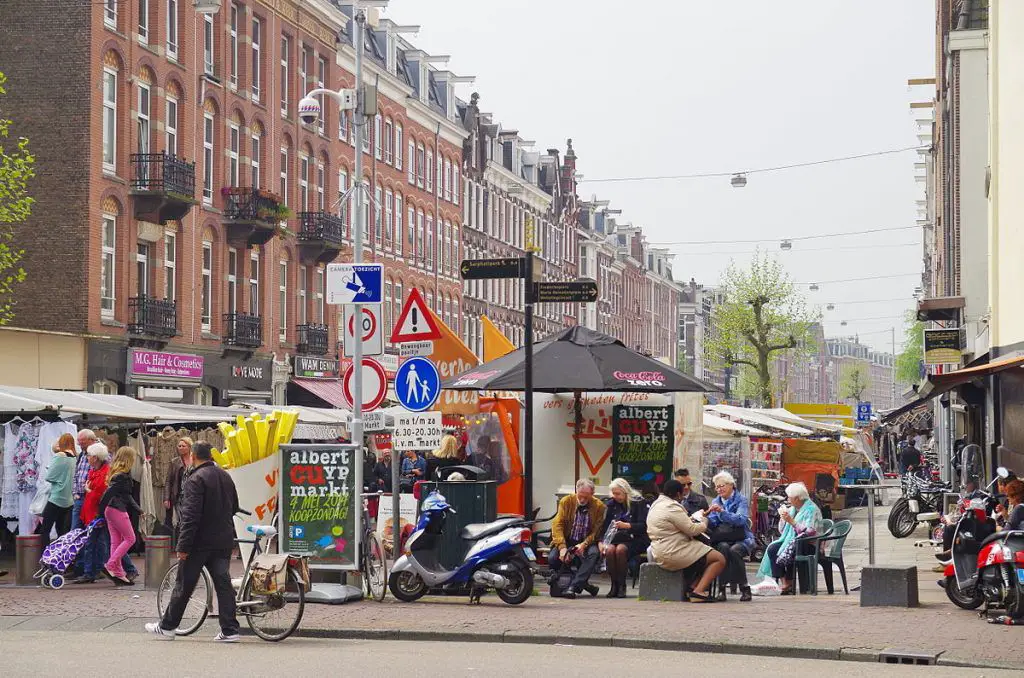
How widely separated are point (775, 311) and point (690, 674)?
64.4 m

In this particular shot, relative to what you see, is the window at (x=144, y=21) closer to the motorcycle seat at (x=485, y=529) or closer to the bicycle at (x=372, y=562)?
the bicycle at (x=372, y=562)

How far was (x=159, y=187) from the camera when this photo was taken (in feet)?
120

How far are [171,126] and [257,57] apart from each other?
650cm

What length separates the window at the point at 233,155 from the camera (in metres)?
42.2

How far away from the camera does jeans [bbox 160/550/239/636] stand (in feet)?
40.7

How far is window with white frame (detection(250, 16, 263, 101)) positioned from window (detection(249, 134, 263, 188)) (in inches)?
47.1

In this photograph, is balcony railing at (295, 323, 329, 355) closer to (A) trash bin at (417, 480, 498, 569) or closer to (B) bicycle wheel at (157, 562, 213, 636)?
(A) trash bin at (417, 480, 498, 569)

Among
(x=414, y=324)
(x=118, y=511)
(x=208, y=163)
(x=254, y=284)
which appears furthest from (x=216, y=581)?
(x=254, y=284)

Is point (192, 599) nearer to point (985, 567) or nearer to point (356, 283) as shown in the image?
point (356, 283)

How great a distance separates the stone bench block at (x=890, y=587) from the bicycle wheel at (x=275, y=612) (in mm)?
5775

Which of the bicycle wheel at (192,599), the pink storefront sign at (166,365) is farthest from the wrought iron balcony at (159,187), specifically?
the bicycle wheel at (192,599)

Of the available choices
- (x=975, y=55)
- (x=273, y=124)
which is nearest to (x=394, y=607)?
(x=975, y=55)

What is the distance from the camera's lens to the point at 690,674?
10.7m

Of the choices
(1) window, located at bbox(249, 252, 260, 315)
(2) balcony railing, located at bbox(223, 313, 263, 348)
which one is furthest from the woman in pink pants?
(1) window, located at bbox(249, 252, 260, 315)
